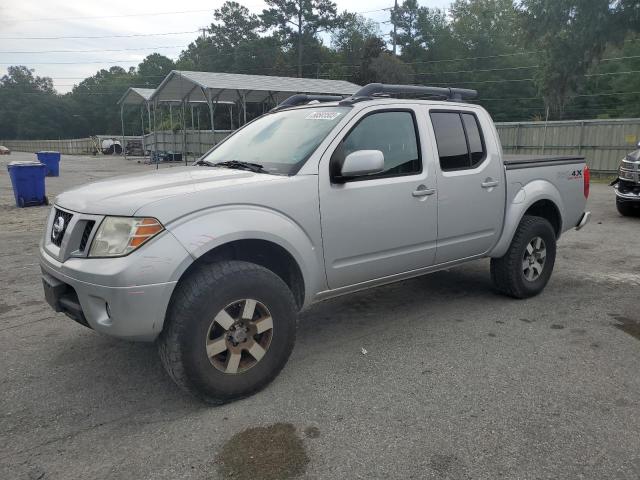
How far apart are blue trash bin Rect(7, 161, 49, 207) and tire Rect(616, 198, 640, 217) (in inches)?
479

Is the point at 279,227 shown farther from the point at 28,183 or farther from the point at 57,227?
the point at 28,183

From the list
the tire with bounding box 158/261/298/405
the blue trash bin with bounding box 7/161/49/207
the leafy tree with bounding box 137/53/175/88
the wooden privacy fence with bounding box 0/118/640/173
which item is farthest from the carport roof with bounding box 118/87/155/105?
the leafy tree with bounding box 137/53/175/88

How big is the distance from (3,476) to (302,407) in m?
1.53

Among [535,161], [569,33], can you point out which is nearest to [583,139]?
[569,33]

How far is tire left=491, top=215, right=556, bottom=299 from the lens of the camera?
4.91 meters

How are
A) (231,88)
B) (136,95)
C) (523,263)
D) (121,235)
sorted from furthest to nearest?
(136,95), (231,88), (523,263), (121,235)

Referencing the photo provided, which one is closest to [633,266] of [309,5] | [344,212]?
[344,212]

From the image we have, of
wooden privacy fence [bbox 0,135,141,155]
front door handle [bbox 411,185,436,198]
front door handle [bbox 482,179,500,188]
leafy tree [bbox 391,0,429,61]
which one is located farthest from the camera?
leafy tree [bbox 391,0,429,61]

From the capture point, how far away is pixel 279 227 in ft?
10.8

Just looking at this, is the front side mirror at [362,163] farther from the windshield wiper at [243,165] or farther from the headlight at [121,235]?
the headlight at [121,235]

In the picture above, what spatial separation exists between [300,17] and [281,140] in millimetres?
72510

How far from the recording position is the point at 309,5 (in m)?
70.2

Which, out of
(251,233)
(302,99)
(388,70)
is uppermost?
(388,70)

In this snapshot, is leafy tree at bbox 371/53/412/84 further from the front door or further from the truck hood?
the truck hood
